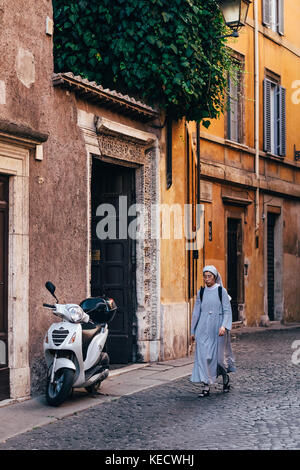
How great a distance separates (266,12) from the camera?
2014 cm

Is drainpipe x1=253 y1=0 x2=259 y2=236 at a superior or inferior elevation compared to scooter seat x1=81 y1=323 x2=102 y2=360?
superior

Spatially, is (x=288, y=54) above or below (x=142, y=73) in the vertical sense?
above

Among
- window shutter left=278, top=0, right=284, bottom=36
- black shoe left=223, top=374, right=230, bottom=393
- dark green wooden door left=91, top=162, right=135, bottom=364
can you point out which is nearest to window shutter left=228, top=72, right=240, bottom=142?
window shutter left=278, top=0, right=284, bottom=36

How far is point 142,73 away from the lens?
447 inches

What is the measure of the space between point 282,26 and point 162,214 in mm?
10827

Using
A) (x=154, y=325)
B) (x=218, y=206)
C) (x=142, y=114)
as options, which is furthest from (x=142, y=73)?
(x=218, y=206)

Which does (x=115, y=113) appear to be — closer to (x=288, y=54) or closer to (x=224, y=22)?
(x=224, y=22)

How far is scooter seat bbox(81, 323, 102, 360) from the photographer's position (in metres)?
8.62

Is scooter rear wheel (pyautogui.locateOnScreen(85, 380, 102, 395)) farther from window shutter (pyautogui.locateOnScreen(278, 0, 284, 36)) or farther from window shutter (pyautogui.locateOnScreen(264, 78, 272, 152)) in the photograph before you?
window shutter (pyautogui.locateOnScreen(278, 0, 284, 36))

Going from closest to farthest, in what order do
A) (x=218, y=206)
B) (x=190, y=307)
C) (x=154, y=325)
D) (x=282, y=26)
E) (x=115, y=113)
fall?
(x=115, y=113)
(x=154, y=325)
(x=190, y=307)
(x=218, y=206)
(x=282, y=26)

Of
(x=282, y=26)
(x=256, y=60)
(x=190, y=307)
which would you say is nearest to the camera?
(x=190, y=307)

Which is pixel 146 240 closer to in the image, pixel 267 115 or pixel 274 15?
pixel 267 115

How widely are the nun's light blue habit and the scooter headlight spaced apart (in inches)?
63.0

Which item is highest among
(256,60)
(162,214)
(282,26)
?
(282,26)
